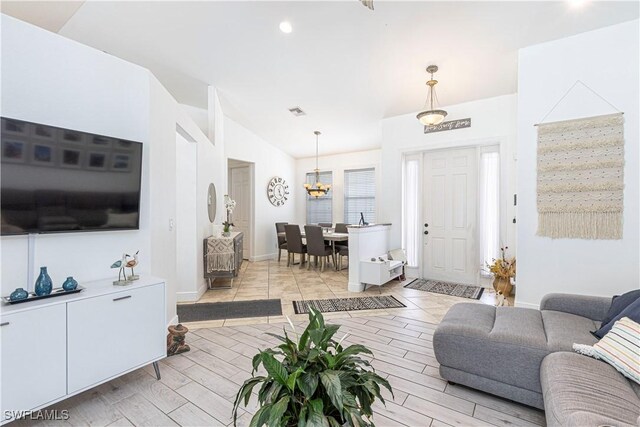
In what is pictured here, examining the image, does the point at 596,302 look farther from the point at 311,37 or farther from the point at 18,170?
the point at 18,170

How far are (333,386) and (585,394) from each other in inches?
49.6

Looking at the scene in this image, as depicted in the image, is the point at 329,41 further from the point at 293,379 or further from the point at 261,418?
the point at 261,418

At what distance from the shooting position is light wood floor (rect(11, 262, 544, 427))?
1730mm

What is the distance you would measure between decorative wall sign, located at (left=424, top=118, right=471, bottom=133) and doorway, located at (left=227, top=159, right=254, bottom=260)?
414 centimetres

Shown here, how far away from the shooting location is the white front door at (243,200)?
7113 mm

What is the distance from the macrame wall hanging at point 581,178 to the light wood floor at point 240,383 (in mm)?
1740

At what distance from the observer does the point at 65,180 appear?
1.91 m

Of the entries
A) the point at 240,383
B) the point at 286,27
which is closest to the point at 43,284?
the point at 240,383

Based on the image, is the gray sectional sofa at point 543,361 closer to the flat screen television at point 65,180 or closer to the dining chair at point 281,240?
the flat screen television at point 65,180

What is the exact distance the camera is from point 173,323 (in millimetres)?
3078

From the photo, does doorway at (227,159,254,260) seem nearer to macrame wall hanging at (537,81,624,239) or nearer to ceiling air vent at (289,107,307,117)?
ceiling air vent at (289,107,307,117)

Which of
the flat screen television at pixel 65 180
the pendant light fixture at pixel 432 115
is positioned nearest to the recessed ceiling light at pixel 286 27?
the pendant light fixture at pixel 432 115

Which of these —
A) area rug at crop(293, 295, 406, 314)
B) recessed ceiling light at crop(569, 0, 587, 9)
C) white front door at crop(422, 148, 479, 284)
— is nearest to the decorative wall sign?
white front door at crop(422, 148, 479, 284)

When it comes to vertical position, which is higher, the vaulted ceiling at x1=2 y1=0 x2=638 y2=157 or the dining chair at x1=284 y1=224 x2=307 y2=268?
the vaulted ceiling at x1=2 y1=0 x2=638 y2=157
